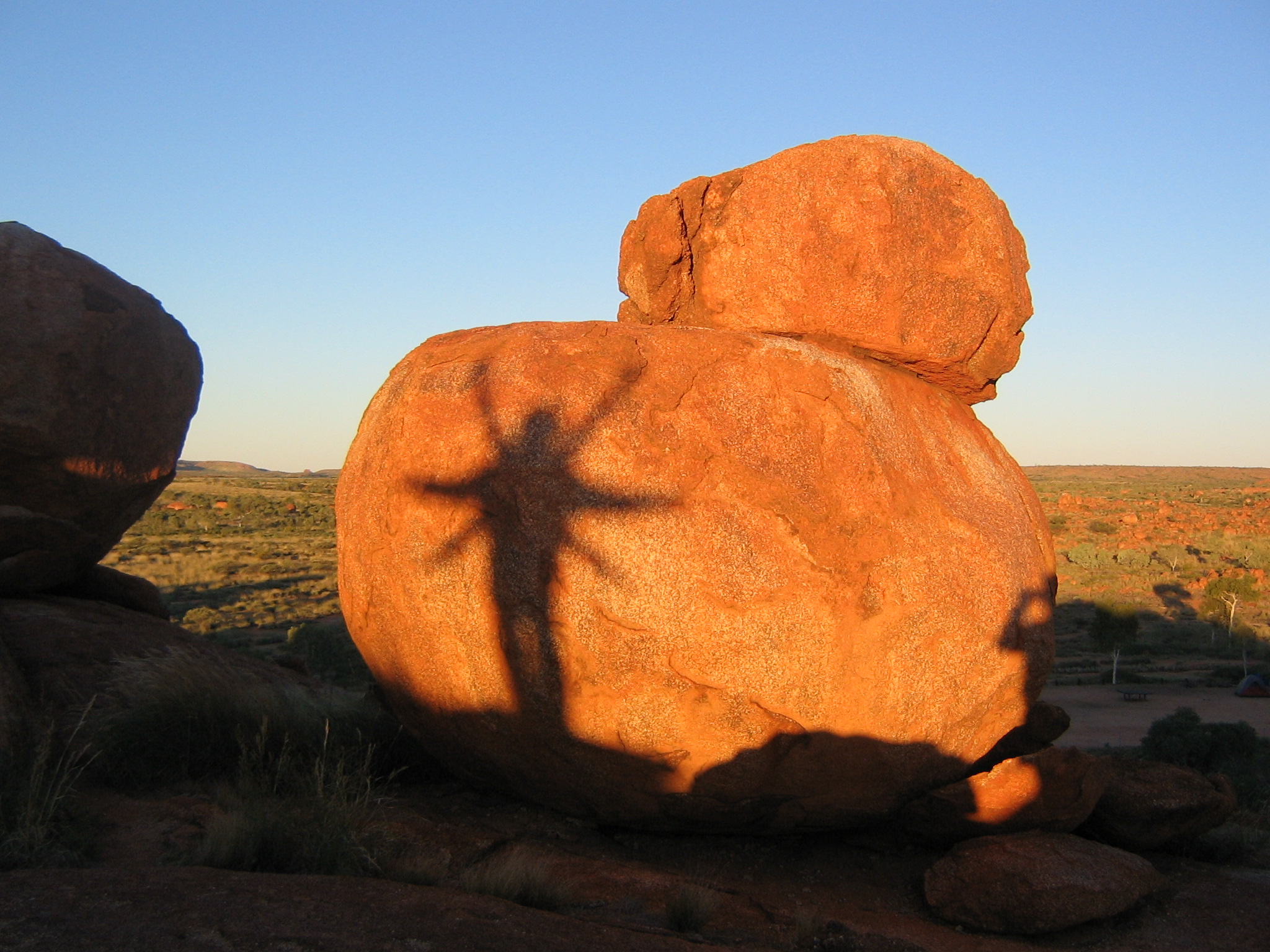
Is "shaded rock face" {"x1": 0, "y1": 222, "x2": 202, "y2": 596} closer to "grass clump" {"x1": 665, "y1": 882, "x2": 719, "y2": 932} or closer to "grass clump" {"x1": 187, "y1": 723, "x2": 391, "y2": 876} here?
"grass clump" {"x1": 187, "y1": 723, "x2": 391, "y2": 876}

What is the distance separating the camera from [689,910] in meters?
4.19

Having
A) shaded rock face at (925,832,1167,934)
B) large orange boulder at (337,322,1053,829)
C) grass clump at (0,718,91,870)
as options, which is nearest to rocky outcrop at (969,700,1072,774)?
large orange boulder at (337,322,1053,829)

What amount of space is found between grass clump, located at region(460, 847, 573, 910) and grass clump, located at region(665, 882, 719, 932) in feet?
1.50

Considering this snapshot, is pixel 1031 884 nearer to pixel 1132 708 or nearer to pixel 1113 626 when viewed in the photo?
pixel 1132 708

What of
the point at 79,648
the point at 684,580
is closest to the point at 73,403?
the point at 79,648

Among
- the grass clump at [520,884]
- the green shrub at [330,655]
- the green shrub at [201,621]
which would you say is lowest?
the green shrub at [201,621]

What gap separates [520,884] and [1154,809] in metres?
3.49

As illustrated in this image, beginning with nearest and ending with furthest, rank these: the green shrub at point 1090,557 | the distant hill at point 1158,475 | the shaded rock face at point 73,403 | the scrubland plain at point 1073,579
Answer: the shaded rock face at point 73,403 < the scrubland plain at point 1073,579 < the green shrub at point 1090,557 < the distant hill at point 1158,475

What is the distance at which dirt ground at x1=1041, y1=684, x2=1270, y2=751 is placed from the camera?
44.8 feet

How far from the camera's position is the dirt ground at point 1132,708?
44.8 ft

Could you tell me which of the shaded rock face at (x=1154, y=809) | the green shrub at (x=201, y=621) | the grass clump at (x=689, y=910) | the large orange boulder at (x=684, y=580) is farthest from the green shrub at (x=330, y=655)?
the shaded rock face at (x=1154, y=809)

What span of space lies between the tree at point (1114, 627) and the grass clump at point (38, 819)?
18.9 meters

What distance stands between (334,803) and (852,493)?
108 inches

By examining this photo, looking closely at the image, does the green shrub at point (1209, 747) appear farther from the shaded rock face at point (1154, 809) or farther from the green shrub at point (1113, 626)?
the green shrub at point (1113, 626)
